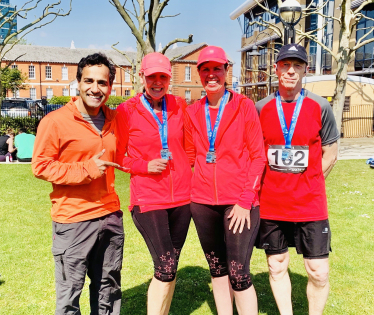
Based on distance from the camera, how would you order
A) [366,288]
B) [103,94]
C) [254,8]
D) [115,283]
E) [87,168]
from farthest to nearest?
1. [254,8]
2. [366,288]
3. [115,283]
4. [103,94]
5. [87,168]

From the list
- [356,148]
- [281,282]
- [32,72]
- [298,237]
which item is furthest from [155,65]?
[32,72]

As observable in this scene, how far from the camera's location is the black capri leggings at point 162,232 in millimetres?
3055

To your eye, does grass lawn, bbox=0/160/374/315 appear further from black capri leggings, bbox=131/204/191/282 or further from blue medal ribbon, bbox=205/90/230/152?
blue medal ribbon, bbox=205/90/230/152

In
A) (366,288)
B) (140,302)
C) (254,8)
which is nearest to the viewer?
(140,302)

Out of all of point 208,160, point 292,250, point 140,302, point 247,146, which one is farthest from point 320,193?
point 292,250

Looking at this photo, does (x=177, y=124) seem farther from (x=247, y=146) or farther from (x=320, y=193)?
(x=320, y=193)

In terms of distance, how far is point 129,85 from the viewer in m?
67.5

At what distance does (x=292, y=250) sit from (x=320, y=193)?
123 inches

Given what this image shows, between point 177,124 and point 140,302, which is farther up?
point 177,124

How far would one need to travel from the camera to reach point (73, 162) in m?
2.76

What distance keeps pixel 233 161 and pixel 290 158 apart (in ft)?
1.78

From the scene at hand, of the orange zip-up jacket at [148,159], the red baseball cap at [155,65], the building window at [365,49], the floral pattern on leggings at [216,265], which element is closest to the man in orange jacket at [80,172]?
the orange zip-up jacket at [148,159]

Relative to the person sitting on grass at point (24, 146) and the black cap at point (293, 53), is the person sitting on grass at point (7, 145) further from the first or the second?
the black cap at point (293, 53)

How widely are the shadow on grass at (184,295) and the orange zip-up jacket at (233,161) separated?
5.80ft
